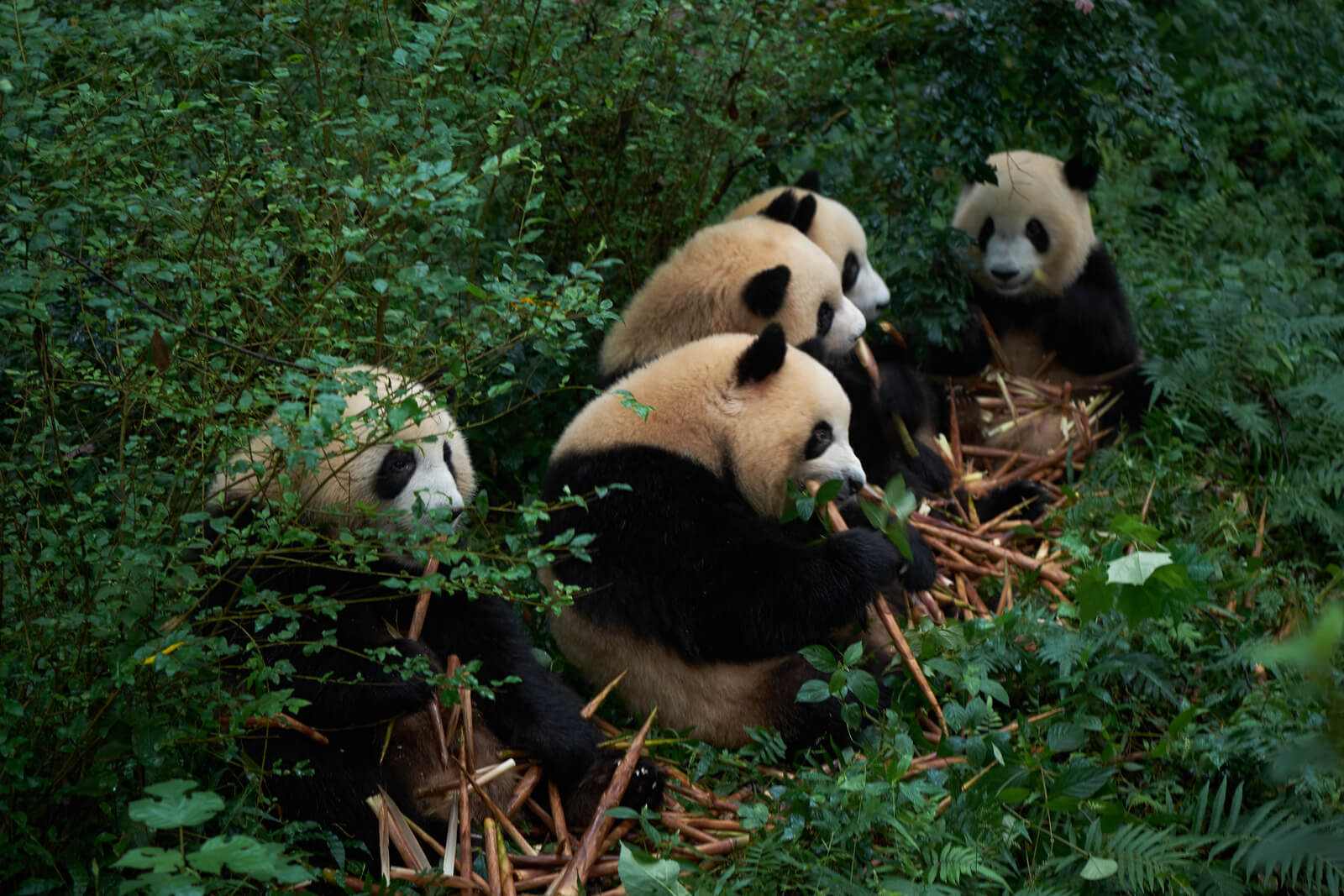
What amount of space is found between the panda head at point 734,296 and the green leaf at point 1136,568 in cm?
149

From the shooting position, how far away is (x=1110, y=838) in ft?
9.18

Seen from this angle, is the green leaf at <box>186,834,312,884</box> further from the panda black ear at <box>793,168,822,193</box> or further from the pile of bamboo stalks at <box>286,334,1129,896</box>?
the panda black ear at <box>793,168,822,193</box>

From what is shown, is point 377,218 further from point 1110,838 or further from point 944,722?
point 1110,838

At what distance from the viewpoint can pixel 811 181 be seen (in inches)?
218

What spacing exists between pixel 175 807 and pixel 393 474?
133 cm

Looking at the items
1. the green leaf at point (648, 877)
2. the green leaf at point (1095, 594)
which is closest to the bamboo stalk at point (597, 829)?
the green leaf at point (648, 877)

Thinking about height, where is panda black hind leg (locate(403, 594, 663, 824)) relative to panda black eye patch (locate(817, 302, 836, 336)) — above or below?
below

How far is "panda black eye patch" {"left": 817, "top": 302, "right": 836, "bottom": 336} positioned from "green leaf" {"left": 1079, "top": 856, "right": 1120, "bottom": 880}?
8.40ft

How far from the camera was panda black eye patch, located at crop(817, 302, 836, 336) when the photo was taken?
15.8ft

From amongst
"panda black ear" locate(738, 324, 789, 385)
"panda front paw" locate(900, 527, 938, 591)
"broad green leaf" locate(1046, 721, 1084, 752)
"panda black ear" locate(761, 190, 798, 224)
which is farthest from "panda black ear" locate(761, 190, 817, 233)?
"broad green leaf" locate(1046, 721, 1084, 752)

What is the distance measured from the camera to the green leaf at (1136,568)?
3.55 m

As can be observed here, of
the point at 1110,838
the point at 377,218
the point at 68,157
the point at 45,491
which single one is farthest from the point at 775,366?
the point at 45,491

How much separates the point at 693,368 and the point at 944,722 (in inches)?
52.5

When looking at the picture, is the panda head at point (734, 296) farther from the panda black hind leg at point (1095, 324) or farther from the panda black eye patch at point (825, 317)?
the panda black hind leg at point (1095, 324)
